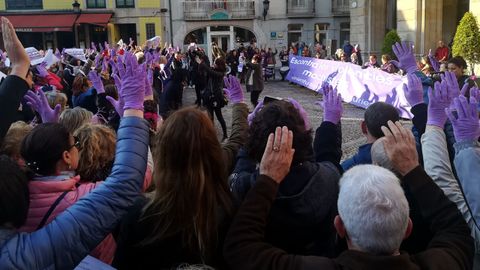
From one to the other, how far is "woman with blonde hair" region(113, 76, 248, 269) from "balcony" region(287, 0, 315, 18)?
32.7 meters

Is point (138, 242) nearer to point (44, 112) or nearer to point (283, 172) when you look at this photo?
point (283, 172)

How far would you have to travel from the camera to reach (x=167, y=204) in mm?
2100

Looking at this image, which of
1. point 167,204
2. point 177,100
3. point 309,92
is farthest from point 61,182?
point 309,92

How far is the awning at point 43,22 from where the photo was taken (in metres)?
32.0

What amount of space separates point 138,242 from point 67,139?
0.70 metres

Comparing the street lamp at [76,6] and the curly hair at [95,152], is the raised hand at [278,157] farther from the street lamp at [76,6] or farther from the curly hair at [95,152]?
the street lamp at [76,6]

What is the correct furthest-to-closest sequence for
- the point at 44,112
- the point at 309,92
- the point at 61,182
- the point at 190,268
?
the point at 309,92 < the point at 44,112 < the point at 61,182 < the point at 190,268

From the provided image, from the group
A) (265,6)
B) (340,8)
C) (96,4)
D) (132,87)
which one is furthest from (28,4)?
(132,87)

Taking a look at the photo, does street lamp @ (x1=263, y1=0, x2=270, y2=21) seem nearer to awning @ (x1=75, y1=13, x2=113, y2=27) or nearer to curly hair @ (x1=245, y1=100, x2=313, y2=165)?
awning @ (x1=75, y1=13, x2=113, y2=27)

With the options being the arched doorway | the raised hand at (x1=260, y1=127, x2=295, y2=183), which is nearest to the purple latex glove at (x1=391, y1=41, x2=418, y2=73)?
the raised hand at (x1=260, y1=127, x2=295, y2=183)

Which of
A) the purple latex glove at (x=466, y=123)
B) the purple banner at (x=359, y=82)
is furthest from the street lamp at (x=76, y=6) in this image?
the purple latex glove at (x=466, y=123)

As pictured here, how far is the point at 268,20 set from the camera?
112 feet

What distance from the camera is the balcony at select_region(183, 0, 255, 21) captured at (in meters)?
34.1

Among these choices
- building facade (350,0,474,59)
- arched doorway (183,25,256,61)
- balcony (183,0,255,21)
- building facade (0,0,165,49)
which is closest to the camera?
building facade (350,0,474,59)
